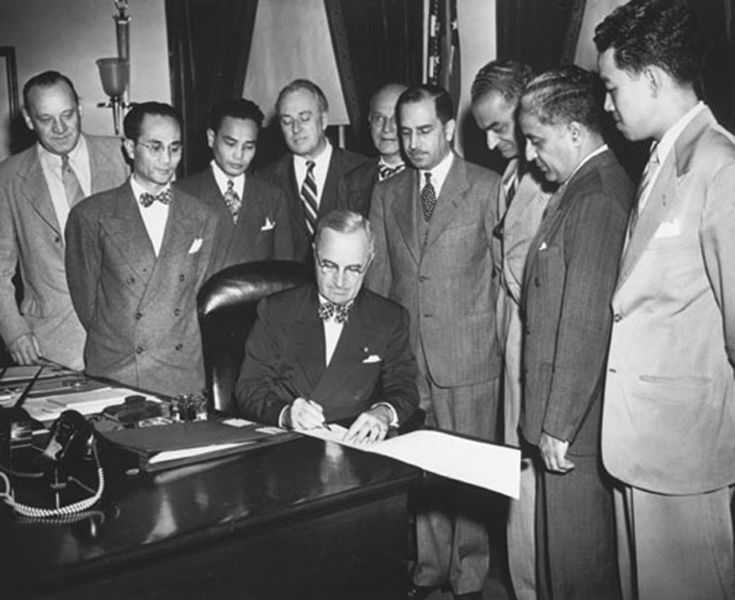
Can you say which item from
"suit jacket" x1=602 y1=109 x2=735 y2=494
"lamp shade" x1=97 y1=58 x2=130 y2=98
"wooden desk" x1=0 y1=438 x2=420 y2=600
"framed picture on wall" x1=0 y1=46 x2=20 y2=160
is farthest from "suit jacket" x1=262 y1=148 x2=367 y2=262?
"framed picture on wall" x1=0 y1=46 x2=20 y2=160

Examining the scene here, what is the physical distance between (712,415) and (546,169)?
93cm

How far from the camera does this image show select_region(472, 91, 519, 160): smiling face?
3373 millimetres

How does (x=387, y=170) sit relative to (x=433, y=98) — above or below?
below

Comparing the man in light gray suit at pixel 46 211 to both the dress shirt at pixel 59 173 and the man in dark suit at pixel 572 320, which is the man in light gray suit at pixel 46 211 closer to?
the dress shirt at pixel 59 173

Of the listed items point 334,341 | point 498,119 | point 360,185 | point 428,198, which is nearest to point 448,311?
point 428,198

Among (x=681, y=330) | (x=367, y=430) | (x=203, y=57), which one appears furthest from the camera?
(x=203, y=57)

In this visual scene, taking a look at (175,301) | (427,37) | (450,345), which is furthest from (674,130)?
(427,37)

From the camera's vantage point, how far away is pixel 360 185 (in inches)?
163

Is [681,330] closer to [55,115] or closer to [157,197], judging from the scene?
[157,197]

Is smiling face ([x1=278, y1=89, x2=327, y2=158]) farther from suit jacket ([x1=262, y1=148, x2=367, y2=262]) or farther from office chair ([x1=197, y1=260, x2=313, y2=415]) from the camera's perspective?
office chair ([x1=197, y1=260, x2=313, y2=415])

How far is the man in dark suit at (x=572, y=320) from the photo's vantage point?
2367 millimetres

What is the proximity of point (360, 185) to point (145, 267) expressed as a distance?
4.25 ft

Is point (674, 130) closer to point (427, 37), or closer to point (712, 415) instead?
point (712, 415)

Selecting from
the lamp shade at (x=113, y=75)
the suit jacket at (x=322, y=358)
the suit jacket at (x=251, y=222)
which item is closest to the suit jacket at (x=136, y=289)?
the suit jacket at (x=251, y=222)
